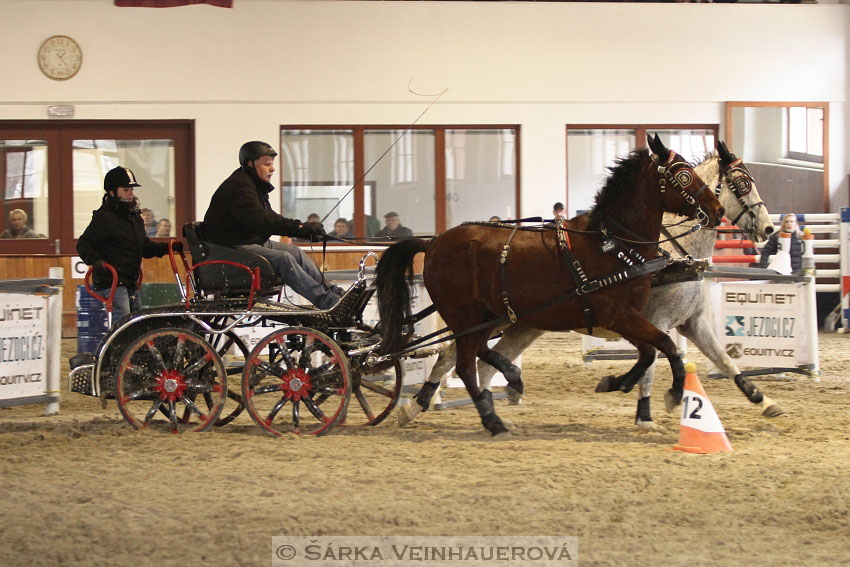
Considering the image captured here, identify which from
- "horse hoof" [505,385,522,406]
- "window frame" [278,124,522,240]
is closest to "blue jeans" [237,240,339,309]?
"horse hoof" [505,385,522,406]

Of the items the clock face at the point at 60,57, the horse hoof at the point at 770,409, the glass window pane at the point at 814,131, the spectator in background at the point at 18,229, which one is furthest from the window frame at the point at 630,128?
the horse hoof at the point at 770,409

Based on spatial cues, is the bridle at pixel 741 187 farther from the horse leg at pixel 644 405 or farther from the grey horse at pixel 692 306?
the horse leg at pixel 644 405

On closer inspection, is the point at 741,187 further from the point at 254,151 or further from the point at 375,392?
the point at 254,151

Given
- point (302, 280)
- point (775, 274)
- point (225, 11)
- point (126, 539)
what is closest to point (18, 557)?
point (126, 539)

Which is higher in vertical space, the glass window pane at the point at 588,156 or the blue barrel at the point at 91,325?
the glass window pane at the point at 588,156

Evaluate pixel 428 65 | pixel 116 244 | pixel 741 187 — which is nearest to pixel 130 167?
pixel 428 65

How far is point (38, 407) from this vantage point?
8.36 m

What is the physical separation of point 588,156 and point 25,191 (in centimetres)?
826

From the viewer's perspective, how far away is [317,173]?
1521 centimetres

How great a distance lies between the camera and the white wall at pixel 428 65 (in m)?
14.5

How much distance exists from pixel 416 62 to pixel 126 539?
11415 mm

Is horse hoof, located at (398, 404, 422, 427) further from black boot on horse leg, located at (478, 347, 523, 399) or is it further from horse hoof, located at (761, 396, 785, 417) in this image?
horse hoof, located at (761, 396, 785, 417)

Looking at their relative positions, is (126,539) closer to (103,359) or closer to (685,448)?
(103,359)

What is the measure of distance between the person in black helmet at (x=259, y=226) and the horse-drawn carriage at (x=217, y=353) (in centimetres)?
9
